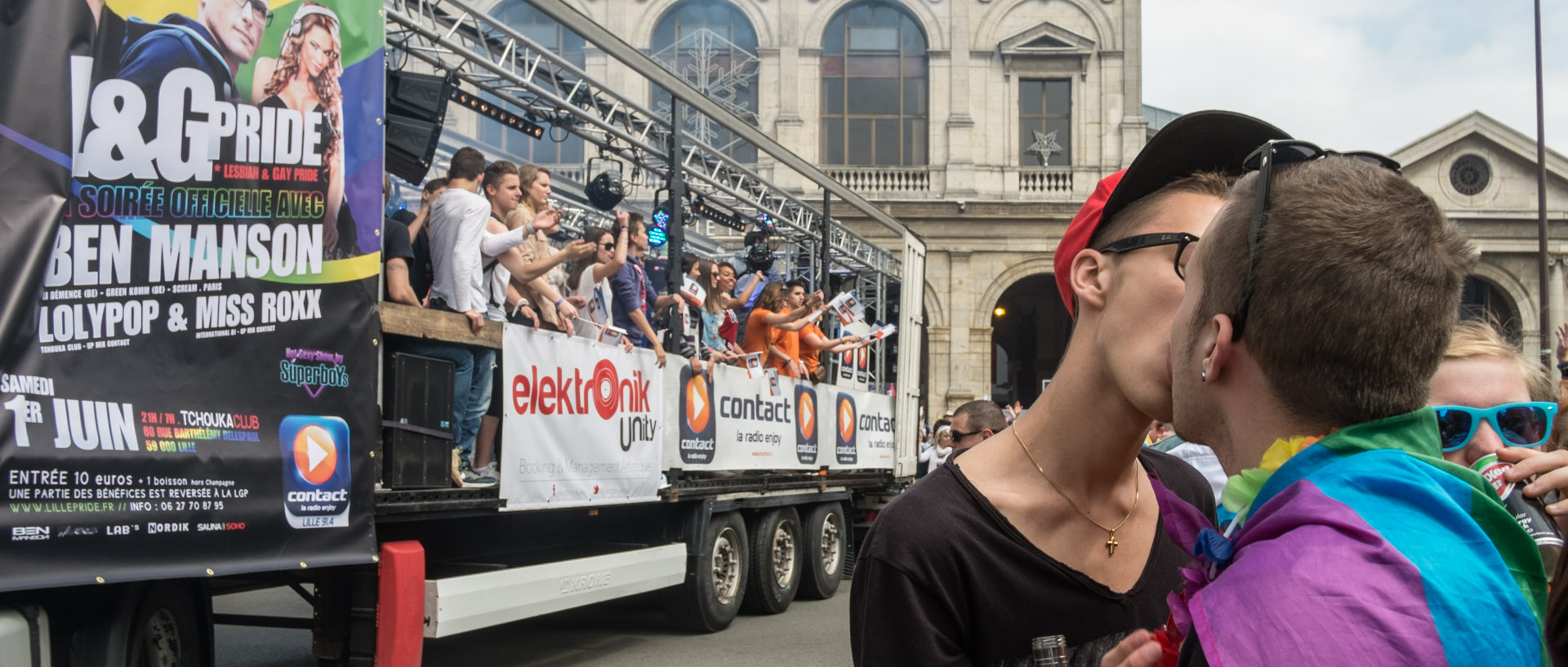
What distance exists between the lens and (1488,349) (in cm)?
295

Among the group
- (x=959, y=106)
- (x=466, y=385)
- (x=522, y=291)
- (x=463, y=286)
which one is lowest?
(x=466, y=385)

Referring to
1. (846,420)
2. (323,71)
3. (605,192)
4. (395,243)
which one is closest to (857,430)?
(846,420)

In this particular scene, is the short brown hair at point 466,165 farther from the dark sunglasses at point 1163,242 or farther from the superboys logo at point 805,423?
the dark sunglasses at point 1163,242

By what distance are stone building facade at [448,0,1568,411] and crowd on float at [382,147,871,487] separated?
18906 millimetres

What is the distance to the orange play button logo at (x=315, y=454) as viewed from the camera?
17.1 feet

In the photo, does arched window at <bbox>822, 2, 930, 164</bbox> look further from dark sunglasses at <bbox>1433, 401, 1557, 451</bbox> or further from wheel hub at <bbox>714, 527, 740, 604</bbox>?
dark sunglasses at <bbox>1433, 401, 1557, 451</bbox>

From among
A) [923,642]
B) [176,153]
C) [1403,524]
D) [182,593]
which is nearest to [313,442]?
[182,593]

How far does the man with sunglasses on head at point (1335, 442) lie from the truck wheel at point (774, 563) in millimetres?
9777

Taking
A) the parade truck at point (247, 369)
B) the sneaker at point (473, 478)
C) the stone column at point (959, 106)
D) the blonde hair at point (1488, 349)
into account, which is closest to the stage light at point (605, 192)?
the parade truck at point (247, 369)

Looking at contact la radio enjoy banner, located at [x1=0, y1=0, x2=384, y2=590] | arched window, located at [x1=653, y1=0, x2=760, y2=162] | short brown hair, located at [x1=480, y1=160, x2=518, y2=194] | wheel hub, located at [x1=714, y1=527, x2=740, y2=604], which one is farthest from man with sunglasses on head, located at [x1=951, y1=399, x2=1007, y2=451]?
arched window, located at [x1=653, y1=0, x2=760, y2=162]

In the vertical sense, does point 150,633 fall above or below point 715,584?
above

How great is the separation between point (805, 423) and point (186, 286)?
→ 7.92 metres

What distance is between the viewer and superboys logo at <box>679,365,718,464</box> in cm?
952

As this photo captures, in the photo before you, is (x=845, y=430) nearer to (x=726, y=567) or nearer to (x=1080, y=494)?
(x=726, y=567)
